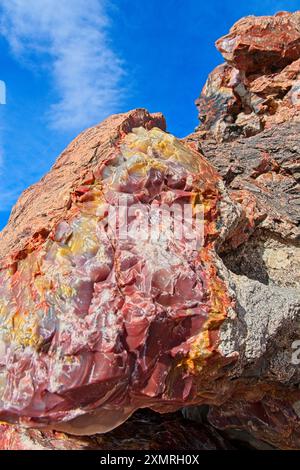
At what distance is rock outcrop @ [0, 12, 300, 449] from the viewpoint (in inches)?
103

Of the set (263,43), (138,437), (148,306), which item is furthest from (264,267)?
(263,43)

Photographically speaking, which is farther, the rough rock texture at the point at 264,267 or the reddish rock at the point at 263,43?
the reddish rock at the point at 263,43

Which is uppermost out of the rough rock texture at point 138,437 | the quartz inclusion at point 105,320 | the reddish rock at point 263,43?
the reddish rock at point 263,43

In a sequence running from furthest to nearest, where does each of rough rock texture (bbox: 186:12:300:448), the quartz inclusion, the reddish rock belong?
the reddish rock → rough rock texture (bbox: 186:12:300:448) → the quartz inclusion

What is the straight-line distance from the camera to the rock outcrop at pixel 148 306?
260 centimetres

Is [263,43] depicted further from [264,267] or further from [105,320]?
[105,320]

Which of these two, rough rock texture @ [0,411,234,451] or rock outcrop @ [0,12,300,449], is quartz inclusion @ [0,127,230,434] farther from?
rough rock texture @ [0,411,234,451]

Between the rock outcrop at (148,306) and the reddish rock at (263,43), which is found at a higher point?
the reddish rock at (263,43)

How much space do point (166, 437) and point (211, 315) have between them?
163 cm

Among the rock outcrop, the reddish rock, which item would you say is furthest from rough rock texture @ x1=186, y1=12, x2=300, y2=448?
the reddish rock

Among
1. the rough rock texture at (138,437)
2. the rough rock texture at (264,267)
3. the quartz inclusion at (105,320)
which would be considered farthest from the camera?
the rough rock texture at (138,437)

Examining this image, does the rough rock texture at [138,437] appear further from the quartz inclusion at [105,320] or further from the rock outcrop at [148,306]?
the quartz inclusion at [105,320]

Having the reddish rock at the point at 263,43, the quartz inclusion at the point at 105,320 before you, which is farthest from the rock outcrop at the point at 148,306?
the reddish rock at the point at 263,43

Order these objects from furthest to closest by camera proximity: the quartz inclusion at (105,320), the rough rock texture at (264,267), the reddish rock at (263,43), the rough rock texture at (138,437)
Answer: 1. the reddish rock at (263,43)
2. the rough rock texture at (138,437)
3. the rough rock texture at (264,267)
4. the quartz inclusion at (105,320)
